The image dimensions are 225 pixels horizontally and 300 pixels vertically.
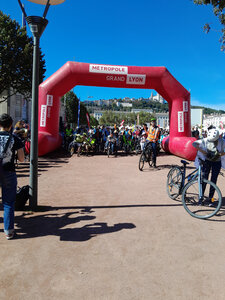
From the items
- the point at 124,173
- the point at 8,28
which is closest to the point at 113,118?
the point at 8,28

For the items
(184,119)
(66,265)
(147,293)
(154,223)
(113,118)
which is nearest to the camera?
(147,293)

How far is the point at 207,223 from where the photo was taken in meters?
4.12

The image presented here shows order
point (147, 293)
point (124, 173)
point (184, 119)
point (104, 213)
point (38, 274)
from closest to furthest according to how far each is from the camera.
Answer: point (147, 293)
point (38, 274)
point (104, 213)
point (124, 173)
point (184, 119)

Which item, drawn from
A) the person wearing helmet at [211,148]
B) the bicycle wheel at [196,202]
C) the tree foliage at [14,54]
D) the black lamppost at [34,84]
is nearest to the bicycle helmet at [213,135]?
the person wearing helmet at [211,148]

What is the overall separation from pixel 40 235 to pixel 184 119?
10489mm

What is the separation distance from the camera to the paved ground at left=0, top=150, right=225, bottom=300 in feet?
7.73

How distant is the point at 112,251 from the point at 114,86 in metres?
10.7

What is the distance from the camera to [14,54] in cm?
1684

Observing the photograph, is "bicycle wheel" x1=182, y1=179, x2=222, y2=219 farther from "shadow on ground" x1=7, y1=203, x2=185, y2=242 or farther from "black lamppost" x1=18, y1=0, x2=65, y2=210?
"black lamppost" x1=18, y1=0, x2=65, y2=210

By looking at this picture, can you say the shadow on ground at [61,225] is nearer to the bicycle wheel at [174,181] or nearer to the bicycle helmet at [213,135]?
the bicycle wheel at [174,181]

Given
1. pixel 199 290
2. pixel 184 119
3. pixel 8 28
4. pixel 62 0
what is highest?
pixel 8 28

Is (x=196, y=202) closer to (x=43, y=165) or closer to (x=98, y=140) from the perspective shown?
(x=43, y=165)

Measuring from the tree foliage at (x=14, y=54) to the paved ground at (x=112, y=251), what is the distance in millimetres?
14178

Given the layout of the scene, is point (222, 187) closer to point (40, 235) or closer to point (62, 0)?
point (40, 235)
